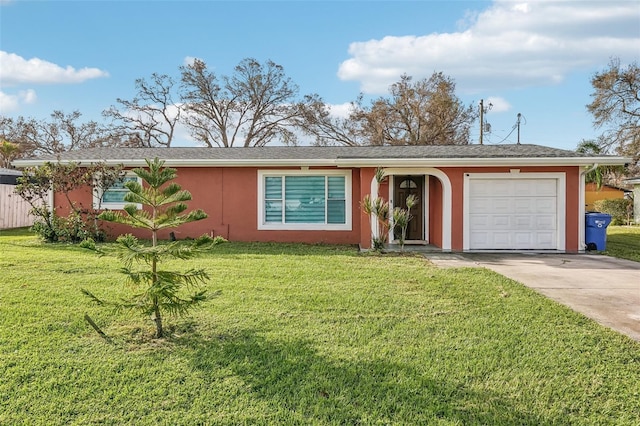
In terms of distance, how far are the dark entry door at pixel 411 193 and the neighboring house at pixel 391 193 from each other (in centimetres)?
3

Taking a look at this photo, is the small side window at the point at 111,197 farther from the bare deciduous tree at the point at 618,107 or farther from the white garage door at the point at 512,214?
the bare deciduous tree at the point at 618,107

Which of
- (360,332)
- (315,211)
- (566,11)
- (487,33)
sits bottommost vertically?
(360,332)

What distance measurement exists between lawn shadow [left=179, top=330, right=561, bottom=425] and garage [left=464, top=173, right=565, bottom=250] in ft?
26.8

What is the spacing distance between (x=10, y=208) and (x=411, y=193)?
16.1m

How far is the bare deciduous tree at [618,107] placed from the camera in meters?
28.9

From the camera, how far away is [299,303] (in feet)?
18.0

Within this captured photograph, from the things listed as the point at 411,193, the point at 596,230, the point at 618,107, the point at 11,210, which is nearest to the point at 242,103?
the point at 11,210

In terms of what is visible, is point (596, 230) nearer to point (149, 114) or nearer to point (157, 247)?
point (157, 247)

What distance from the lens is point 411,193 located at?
1270 centimetres

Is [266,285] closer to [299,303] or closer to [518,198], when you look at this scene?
[299,303]

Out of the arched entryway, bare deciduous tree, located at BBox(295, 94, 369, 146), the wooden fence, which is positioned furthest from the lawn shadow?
bare deciduous tree, located at BBox(295, 94, 369, 146)

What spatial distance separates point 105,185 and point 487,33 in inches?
587

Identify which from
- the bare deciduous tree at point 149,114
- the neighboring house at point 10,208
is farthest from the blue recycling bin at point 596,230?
the bare deciduous tree at point 149,114

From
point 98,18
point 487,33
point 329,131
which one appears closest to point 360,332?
point 487,33
